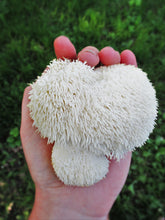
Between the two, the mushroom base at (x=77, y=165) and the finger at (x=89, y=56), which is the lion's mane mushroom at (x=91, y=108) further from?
the finger at (x=89, y=56)

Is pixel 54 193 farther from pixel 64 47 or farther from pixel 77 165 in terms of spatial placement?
pixel 64 47

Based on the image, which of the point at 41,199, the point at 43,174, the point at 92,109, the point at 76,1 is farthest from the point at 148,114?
the point at 76,1

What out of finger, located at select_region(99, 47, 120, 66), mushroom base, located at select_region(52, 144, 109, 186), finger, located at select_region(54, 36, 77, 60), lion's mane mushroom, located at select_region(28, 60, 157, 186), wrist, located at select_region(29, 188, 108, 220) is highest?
finger, located at select_region(54, 36, 77, 60)

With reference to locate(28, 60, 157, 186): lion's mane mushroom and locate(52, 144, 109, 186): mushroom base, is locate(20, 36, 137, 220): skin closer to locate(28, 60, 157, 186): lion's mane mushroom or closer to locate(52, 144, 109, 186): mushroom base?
locate(52, 144, 109, 186): mushroom base

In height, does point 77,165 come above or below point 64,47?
below

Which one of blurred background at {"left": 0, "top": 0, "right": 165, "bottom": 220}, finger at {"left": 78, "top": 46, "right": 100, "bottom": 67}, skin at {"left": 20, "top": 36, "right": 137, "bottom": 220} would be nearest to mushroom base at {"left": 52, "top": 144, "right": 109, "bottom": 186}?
skin at {"left": 20, "top": 36, "right": 137, "bottom": 220}

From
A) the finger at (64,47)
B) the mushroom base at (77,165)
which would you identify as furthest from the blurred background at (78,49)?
the mushroom base at (77,165)

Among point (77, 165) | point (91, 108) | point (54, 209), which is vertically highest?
point (91, 108)

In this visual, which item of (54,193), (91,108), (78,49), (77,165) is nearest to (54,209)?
(54,193)
